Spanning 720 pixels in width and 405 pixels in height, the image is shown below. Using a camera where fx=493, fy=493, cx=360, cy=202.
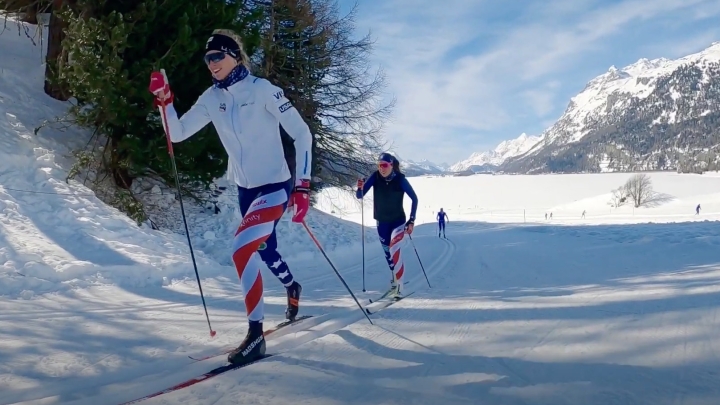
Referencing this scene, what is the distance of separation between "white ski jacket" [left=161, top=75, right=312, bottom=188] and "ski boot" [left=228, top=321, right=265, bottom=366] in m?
1.09

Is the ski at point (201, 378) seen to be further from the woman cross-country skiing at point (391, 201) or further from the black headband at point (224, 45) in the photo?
the woman cross-country skiing at point (391, 201)

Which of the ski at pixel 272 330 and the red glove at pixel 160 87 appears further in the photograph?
the red glove at pixel 160 87

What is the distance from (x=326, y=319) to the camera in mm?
4684

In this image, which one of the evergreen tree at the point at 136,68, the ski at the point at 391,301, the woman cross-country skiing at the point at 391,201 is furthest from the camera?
the evergreen tree at the point at 136,68

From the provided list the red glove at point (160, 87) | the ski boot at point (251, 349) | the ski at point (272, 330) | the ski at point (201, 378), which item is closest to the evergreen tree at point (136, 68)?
the red glove at point (160, 87)

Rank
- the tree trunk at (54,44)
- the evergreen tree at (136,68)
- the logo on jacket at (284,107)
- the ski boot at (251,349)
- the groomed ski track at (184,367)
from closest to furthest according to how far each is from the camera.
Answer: the groomed ski track at (184,367) → the ski boot at (251,349) → the logo on jacket at (284,107) → the evergreen tree at (136,68) → the tree trunk at (54,44)

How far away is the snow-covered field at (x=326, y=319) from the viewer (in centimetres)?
288

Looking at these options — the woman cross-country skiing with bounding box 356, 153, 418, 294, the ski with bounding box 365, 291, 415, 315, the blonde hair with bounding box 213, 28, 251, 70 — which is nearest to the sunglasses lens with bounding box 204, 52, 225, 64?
the blonde hair with bounding box 213, 28, 251, 70

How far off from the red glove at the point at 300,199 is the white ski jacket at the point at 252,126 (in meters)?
0.06

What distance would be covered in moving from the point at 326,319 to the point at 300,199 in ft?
4.67

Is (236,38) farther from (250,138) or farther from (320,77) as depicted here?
(320,77)

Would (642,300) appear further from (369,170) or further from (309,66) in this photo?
(369,170)

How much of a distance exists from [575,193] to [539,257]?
9149cm

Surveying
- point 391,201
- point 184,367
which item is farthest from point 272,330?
point 391,201
